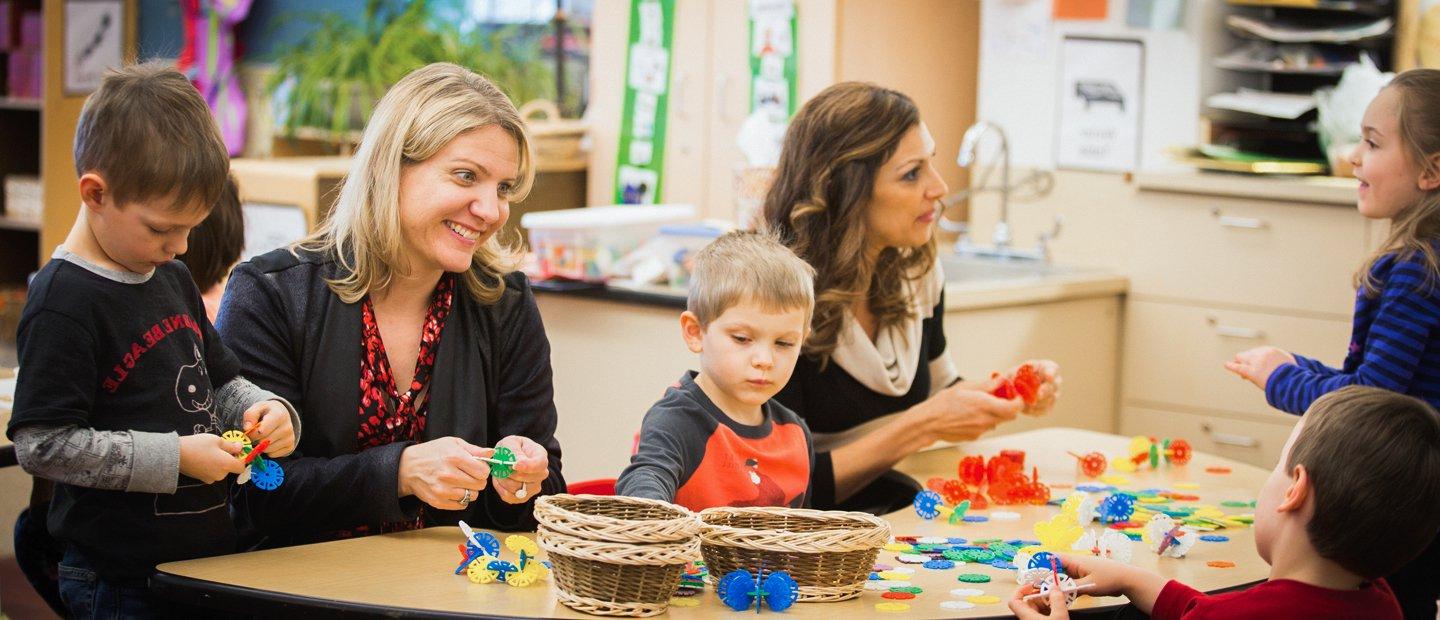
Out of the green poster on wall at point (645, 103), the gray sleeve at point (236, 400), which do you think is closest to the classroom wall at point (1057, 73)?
the green poster on wall at point (645, 103)

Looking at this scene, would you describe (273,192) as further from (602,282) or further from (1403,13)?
(1403,13)

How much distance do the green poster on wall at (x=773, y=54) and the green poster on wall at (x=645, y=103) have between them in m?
0.42

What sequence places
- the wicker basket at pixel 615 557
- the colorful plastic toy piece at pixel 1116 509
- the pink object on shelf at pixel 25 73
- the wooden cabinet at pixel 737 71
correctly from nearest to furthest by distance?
the wicker basket at pixel 615 557, the colorful plastic toy piece at pixel 1116 509, the wooden cabinet at pixel 737 71, the pink object on shelf at pixel 25 73

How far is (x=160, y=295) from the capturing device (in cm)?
191

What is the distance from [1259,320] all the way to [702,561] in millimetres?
2924

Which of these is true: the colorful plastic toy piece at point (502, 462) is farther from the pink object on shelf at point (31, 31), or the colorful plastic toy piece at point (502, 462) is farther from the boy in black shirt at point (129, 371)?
the pink object on shelf at point (31, 31)

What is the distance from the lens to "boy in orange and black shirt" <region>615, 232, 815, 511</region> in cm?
223

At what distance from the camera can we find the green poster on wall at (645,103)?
5688 mm

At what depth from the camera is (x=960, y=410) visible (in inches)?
108

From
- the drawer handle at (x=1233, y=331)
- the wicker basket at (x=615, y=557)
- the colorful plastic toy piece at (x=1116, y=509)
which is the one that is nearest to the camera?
the wicker basket at (x=615, y=557)

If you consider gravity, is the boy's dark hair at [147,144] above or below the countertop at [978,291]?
above

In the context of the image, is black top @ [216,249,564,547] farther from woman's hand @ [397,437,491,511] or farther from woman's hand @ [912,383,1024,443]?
woman's hand @ [912,383,1024,443]

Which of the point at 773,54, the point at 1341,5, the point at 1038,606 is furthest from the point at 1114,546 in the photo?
the point at 773,54

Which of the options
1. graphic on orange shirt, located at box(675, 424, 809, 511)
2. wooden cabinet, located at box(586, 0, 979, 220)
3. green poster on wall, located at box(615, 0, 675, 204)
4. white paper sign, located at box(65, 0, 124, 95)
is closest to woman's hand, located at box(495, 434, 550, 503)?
graphic on orange shirt, located at box(675, 424, 809, 511)
